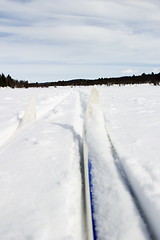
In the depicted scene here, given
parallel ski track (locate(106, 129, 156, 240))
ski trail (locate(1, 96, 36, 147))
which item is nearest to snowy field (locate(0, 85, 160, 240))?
parallel ski track (locate(106, 129, 156, 240))

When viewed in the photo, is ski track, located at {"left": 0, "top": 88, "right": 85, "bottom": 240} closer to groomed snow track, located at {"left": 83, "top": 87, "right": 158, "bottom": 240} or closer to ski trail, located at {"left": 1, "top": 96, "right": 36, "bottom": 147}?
groomed snow track, located at {"left": 83, "top": 87, "right": 158, "bottom": 240}

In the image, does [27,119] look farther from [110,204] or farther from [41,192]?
[110,204]

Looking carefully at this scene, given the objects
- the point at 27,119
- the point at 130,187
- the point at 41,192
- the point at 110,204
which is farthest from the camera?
the point at 27,119

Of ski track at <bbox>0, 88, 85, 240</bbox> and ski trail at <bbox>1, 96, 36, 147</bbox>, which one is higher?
ski trail at <bbox>1, 96, 36, 147</bbox>

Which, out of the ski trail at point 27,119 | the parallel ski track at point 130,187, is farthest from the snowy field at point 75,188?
the ski trail at point 27,119

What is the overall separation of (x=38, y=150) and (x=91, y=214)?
1.63m

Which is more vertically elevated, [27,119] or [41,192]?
[27,119]

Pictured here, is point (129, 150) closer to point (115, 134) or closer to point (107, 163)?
point (107, 163)

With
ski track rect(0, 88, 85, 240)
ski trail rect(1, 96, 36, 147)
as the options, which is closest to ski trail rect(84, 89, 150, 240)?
ski track rect(0, 88, 85, 240)

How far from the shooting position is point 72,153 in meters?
3.00

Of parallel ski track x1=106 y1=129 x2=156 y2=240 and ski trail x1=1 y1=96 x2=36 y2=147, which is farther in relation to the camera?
ski trail x1=1 y1=96 x2=36 y2=147

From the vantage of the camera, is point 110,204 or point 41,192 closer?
point 110,204

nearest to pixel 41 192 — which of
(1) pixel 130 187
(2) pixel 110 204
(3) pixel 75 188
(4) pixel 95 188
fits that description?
(3) pixel 75 188

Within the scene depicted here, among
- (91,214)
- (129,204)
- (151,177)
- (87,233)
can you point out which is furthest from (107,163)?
(87,233)
